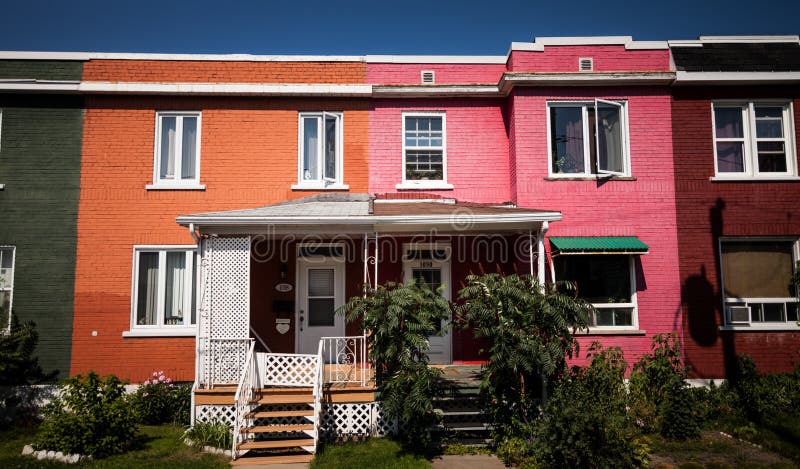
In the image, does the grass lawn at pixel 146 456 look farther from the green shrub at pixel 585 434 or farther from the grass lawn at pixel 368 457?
the green shrub at pixel 585 434

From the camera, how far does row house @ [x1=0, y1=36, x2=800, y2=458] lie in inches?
434

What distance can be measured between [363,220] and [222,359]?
331 cm

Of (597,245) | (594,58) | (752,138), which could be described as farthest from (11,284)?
(752,138)

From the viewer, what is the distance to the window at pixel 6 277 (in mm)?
11000

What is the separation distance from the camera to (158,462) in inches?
304

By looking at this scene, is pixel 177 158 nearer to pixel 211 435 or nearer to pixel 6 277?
pixel 6 277

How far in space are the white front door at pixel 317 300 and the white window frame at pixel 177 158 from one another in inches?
114

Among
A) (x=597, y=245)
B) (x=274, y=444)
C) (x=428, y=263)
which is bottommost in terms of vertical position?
(x=274, y=444)

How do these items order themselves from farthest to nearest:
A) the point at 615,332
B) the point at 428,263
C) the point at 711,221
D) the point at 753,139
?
the point at 428,263, the point at 753,139, the point at 711,221, the point at 615,332

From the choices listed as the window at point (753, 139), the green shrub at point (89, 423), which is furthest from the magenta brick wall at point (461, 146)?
the green shrub at point (89, 423)

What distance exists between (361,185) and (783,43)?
9760 millimetres

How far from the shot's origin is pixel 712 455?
8.13 metres

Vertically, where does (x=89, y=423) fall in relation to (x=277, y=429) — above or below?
above

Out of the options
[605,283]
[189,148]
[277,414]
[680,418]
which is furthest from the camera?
[189,148]
